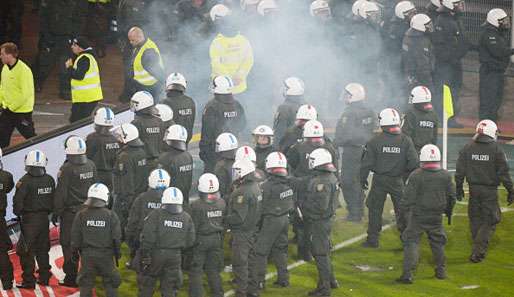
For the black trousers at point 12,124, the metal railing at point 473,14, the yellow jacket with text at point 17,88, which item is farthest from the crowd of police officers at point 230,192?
the metal railing at point 473,14

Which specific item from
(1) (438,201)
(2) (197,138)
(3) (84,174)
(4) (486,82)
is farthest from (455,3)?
(3) (84,174)

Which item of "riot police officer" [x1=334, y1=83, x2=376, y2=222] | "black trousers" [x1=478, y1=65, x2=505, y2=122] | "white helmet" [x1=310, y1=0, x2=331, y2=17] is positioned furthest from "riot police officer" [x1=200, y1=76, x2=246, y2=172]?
"black trousers" [x1=478, y1=65, x2=505, y2=122]

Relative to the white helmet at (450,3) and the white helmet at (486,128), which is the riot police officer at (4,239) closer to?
the white helmet at (486,128)

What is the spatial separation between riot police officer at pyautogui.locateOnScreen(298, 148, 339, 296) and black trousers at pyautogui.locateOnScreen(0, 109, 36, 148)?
6.08 m

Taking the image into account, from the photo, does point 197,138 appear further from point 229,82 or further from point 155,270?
point 155,270

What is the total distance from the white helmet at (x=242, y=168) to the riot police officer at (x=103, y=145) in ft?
7.98

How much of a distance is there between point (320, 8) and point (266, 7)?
117 centimetres

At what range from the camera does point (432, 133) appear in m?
20.7

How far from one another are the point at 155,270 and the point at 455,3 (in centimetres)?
1145

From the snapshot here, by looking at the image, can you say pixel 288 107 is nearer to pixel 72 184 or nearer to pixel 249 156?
pixel 249 156

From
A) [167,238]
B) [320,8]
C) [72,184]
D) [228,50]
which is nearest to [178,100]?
[228,50]

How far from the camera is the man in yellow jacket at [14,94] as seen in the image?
2148cm

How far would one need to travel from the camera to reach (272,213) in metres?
18.0

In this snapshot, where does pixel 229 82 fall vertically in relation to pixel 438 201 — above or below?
above
